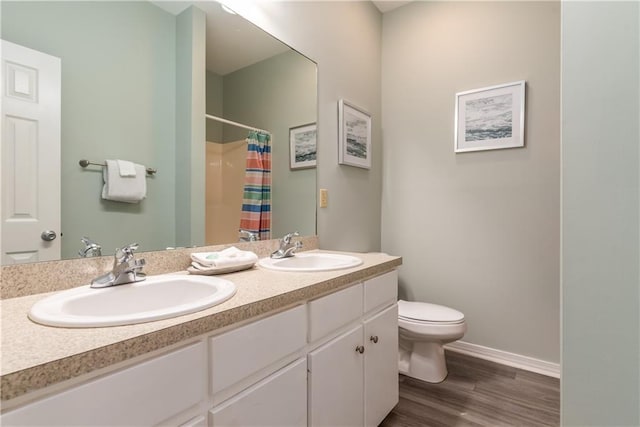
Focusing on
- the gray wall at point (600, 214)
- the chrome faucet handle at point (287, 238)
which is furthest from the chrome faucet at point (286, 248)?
the gray wall at point (600, 214)

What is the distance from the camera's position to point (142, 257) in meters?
1.13

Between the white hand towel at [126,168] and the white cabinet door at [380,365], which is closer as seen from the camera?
the white hand towel at [126,168]

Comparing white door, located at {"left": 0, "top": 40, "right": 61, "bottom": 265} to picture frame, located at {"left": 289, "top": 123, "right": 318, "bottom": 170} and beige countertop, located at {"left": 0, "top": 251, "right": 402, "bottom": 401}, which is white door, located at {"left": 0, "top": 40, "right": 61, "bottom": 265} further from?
picture frame, located at {"left": 289, "top": 123, "right": 318, "bottom": 170}

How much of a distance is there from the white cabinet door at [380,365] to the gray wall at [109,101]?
3.14 ft

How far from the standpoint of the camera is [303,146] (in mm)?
1910

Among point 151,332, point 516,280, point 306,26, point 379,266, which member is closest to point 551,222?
point 516,280

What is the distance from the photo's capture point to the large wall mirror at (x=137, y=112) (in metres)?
0.92

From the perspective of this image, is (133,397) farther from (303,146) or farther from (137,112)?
(303,146)

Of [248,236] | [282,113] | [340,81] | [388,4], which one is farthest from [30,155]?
[388,4]

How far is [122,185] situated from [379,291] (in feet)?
3.74

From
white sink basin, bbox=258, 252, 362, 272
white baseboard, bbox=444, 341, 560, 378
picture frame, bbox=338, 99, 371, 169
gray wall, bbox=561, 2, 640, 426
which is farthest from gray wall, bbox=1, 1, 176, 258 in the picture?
white baseboard, bbox=444, 341, 560, 378

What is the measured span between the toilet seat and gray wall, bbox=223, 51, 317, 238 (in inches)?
32.2

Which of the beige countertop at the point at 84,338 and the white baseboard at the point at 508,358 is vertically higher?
the beige countertop at the point at 84,338

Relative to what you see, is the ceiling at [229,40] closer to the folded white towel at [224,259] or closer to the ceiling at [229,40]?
the ceiling at [229,40]
